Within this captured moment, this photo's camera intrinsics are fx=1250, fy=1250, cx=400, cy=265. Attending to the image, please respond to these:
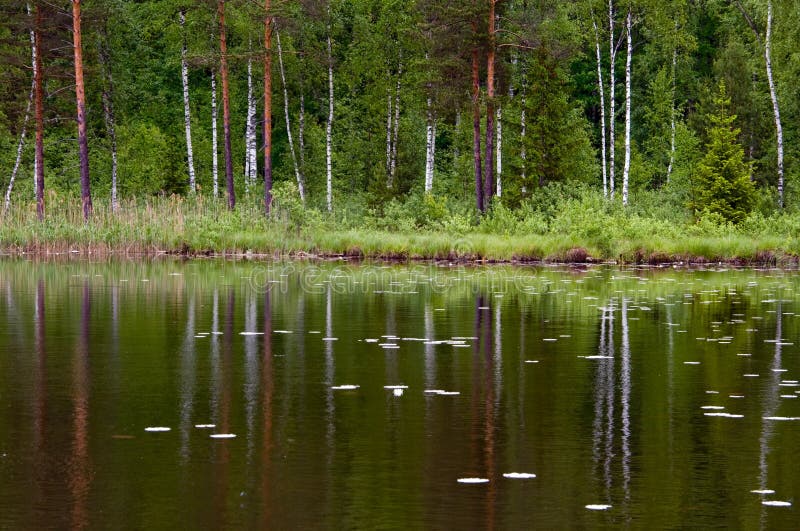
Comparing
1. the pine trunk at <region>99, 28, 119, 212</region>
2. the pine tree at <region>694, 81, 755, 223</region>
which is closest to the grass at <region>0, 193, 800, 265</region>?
the pine tree at <region>694, 81, 755, 223</region>

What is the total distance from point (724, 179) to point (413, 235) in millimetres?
12529

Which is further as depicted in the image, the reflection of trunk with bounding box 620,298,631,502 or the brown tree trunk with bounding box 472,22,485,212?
the brown tree trunk with bounding box 472,22,485,212

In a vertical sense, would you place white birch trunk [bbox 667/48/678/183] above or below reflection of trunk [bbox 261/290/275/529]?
above

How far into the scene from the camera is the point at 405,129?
218 feet

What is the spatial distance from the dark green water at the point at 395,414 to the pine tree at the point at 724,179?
23341 millimetres

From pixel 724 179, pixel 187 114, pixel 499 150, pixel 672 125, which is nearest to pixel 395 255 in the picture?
pixel 724 179

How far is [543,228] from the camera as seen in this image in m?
42.6

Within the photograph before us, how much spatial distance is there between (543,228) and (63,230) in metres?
16.3

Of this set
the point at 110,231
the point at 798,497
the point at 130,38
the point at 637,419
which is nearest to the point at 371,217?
the point at 110,231

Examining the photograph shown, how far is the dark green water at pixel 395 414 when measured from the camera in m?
8.03

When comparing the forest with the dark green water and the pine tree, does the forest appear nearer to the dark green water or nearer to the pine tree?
the pine tree

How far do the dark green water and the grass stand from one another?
1604 centimetres

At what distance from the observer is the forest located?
1670 inches

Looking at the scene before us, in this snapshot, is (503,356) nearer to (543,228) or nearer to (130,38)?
(543,228)
